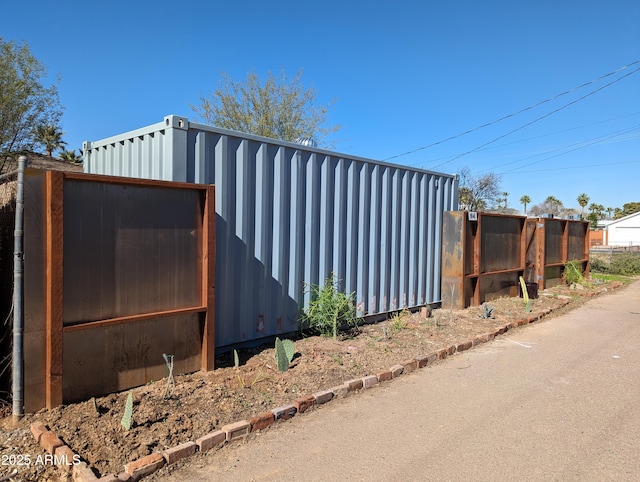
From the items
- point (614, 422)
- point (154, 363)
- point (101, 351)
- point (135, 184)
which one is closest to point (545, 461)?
point (614, 422)

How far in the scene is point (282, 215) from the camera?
6.06 m

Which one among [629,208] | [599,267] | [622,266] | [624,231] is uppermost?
[629,208]

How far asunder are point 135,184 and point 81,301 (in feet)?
3.87

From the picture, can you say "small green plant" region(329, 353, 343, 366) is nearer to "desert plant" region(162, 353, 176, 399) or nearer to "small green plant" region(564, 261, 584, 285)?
"desert plant" region(162, 353, 176, 399)

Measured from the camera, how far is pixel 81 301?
3.88 m

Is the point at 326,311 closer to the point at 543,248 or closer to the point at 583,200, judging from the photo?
the point at 543,248

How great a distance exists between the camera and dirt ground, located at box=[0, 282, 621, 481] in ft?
10.2

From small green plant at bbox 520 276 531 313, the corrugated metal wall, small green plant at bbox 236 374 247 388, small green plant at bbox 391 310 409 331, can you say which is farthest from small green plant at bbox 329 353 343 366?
small green plant at bbox 520 276 531 313

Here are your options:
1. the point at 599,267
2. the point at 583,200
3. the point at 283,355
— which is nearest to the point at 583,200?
the point at 583,200

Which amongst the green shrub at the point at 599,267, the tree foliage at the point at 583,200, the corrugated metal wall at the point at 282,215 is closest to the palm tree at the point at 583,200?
the tree foliage at the point at 583,200

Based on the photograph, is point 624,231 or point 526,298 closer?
point 526,298

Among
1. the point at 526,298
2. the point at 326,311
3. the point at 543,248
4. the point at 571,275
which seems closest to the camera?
the point at 326,311

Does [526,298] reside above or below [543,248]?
below

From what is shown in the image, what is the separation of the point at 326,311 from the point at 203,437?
321 cm
